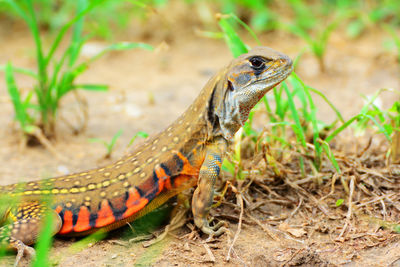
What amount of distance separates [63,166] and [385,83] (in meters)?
4.40

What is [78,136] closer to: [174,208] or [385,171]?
[174,208]

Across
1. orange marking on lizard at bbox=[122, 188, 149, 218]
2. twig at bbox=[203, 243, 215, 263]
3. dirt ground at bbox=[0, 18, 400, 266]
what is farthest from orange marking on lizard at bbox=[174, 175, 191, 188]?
twig at bbox=[203, 243, 215, 263]

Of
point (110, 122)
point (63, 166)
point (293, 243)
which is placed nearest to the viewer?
point (293, 243)

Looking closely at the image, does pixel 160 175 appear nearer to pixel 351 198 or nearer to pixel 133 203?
pixel 133 203

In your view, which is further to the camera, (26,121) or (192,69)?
(192,69)

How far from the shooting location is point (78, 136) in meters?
5.60

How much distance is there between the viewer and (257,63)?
357 centimetres

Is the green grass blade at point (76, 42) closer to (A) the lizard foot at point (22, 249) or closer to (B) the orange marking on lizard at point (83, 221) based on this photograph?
(B) the orange marking on lizard at point (83, 221)

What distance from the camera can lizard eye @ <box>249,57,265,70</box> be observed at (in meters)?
3.56

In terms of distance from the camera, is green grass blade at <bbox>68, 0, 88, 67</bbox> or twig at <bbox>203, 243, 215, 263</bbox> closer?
twig at <bbox>203, 243, 215, 263</bbox>

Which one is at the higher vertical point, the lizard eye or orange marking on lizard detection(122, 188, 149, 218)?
the lizard eye

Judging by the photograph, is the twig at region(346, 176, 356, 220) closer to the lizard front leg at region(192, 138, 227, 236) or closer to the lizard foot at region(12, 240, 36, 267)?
the lizard front leg at region(192, 138, 227, 236)

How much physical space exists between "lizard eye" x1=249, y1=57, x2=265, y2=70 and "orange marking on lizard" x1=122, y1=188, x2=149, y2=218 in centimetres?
130

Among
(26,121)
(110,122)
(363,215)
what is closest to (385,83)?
(363,215)
